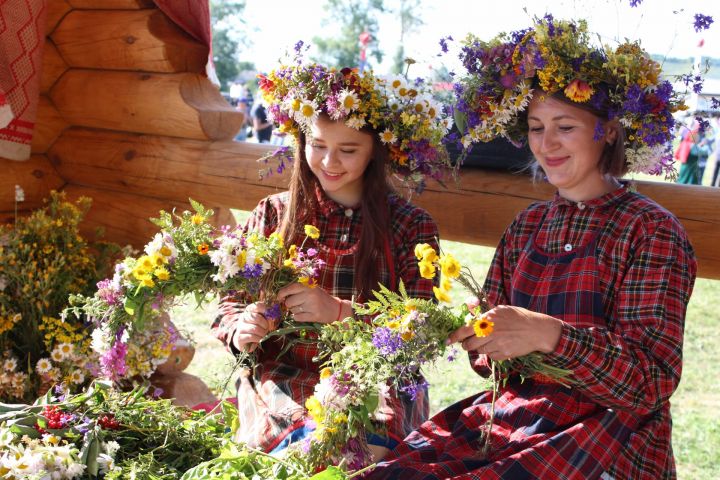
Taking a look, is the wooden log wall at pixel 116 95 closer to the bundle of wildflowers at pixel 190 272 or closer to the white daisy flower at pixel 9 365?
the white daisy flower at pixel 9 365

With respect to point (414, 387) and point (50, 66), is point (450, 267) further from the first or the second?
point (50, 66)

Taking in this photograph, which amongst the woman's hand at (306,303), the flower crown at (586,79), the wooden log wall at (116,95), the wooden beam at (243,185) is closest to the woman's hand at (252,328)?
the woman's hand at (306,303)

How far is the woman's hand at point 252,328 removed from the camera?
93.8 inches

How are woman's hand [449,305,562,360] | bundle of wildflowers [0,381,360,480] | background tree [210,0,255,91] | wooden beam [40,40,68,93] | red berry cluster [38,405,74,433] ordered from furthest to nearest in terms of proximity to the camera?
background tree [210,0,255,91], wooden beam [40,40,68,93], red berry cluster [38,405,74,433], bundle of wildflowers [0,381,360,480], woman's hand [449,305,562,360]

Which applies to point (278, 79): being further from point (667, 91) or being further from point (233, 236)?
point (667, 91)

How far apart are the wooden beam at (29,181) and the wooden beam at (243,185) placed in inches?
2.8

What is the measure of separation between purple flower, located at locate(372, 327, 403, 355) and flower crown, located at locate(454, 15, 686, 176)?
891mm

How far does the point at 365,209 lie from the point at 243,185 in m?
1.15

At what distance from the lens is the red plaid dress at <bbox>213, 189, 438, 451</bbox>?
2.44 m

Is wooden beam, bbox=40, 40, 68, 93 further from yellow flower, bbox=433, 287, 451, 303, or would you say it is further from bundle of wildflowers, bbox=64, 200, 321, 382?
yellow flower, bbox=433, 287, 451, 303

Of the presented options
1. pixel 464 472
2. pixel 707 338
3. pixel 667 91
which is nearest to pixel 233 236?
pixel 464 472

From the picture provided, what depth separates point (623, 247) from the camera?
2141 millimetres

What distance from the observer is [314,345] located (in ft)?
8.87

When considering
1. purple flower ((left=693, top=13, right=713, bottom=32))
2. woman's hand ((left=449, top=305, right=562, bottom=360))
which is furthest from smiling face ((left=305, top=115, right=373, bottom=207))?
purple flower ((left=693, top=13, right=713, bottom=32))
